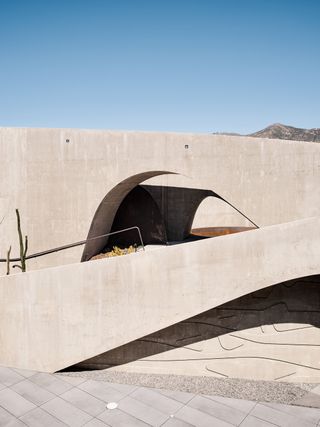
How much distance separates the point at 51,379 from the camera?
24.1 feet

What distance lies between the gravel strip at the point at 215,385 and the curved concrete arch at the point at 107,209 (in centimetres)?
574

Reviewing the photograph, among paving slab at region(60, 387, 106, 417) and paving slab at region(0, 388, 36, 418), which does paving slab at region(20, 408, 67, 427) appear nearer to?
paving slab at region(0, 388, 36, 418)

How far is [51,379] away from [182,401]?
→ 2965 mm

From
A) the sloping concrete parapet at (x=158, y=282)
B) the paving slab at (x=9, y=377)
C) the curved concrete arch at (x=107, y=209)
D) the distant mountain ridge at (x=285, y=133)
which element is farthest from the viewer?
the distant mountain ridge at (x=285, y=133)

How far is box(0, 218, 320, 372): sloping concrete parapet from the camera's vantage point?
7441 millimetres

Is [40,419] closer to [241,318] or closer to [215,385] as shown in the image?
[215,385]

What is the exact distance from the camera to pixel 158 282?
7.43 m

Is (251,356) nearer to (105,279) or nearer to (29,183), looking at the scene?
(105,279)

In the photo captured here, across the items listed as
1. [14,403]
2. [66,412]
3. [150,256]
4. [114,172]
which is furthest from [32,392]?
[114,172]

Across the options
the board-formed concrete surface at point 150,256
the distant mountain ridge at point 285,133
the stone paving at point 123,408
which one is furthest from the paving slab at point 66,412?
the distant mountain ridge at point 285,133

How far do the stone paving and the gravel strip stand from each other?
0.63 metres

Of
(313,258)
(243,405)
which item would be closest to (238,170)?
(313,258)

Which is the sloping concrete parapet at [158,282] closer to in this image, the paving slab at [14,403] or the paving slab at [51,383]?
the paving slab at [51,383]

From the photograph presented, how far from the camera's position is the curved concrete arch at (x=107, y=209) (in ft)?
41.1
